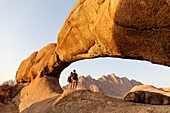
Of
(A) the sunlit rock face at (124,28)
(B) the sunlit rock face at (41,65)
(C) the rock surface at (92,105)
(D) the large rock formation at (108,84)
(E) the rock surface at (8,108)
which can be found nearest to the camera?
(A) the sunlit rock face at (124,28)

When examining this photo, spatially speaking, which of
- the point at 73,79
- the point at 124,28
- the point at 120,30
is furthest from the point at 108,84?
the point at 124,28

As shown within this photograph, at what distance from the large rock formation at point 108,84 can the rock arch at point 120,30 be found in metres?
58.8

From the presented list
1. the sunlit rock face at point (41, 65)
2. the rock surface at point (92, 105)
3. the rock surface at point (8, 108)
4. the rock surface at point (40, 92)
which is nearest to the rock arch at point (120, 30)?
the rock surface at point (92, 105)

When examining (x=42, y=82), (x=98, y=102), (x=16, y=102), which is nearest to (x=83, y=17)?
→ (x=98, y=102)

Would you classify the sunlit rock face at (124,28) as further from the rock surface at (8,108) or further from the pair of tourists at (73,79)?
the rock surface at (8,108)

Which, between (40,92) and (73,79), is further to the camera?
(73,79)

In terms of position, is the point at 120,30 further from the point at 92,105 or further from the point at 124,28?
the point at 92,105

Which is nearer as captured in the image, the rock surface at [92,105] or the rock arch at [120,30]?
the rock arch at [120,30]

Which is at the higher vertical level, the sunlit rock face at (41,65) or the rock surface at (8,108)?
the sunlit rock face at (41,65)

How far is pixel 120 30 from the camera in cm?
866

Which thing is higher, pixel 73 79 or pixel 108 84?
pixel 73 79

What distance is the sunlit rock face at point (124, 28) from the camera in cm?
754

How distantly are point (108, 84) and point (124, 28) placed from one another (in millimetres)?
76762

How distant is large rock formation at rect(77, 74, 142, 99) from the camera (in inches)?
2963
